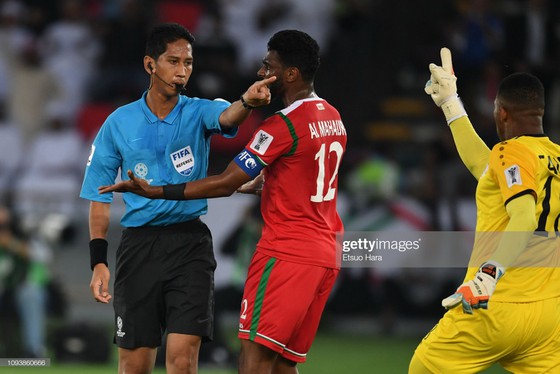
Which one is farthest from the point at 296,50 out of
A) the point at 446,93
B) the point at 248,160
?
the point at 446,93

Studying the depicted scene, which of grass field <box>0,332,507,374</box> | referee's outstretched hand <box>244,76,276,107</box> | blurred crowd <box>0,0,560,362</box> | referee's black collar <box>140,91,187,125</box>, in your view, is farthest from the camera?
blurred crowd <box>0,0,560,362</box>

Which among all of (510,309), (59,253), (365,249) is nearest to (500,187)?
(510,309)

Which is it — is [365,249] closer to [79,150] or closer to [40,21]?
[79,150]

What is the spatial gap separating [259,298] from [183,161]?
89 centimetres

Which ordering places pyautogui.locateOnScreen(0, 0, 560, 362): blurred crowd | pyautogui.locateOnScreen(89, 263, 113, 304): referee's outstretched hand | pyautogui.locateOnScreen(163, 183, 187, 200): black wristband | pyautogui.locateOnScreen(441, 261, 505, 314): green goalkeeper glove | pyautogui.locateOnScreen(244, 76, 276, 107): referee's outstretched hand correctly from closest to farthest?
1. pyautogui.locateOnScreen(441, 261, 505, 314): green goalkeeper glove
2. pyautogui.locateOnScreen(244, 76, 276, 107): referee's outstretched hand
3. pyautogui.locateOnScreen(163, 183, 187, 200): black wristband
4. pyautogui.locateOnScreen(89, 263, 113, 304): referee's outstretched hand
5. pyautogui.locateOnScreen(0, 0, 560, 362): blurred crowd

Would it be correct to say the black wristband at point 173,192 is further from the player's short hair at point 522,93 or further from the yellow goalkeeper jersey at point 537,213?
the player's short hair at point 522,93

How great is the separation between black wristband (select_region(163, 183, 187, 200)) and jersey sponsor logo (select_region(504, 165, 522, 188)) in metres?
1.75

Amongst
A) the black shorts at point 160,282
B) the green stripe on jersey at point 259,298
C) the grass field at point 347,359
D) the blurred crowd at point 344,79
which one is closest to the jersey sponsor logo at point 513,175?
the green stripe on jersey at point 259,298

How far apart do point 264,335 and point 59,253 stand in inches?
214

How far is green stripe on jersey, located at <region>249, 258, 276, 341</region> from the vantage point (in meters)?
6.07

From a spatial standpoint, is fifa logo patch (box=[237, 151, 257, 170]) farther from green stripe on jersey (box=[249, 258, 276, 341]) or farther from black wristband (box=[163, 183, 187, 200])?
green stripe on jersey (box=[249, 258, 276, 341])

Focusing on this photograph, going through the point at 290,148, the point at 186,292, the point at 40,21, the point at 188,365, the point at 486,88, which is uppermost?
the point at 40,21

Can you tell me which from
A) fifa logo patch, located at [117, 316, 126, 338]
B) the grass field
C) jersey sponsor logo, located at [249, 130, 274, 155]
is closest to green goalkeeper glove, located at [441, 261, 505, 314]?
jersey sponsor logo, located at [249, 130, 274, 155]

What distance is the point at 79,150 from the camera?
1286 centimetres
